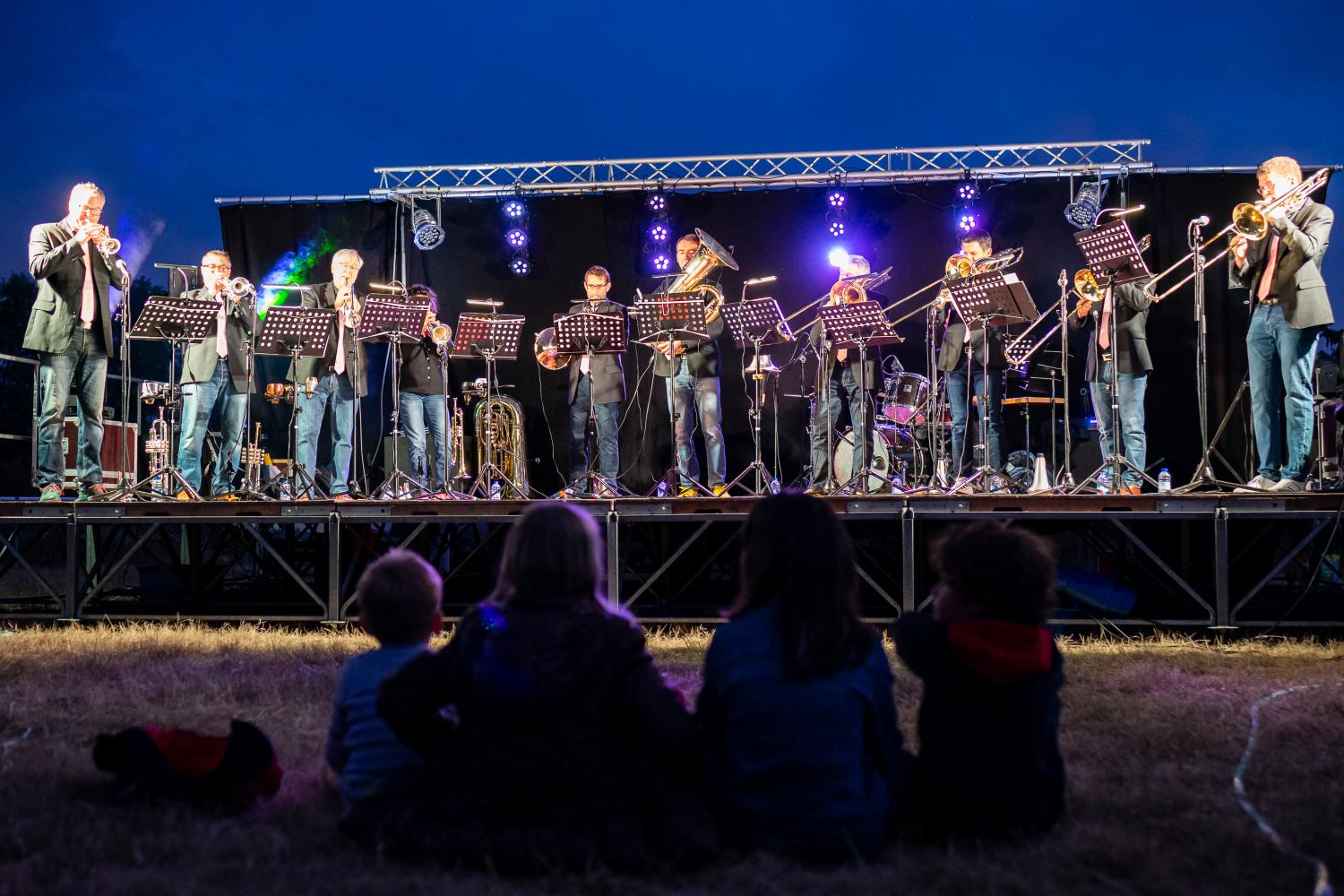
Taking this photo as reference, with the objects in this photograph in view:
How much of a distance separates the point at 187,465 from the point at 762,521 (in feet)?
23.4

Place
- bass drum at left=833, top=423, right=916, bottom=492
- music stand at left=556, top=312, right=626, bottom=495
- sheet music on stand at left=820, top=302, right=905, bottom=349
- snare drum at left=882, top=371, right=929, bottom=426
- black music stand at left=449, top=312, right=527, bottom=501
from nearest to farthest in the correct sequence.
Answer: sheet music on stand at left=820, top=302, right=905, bottom=349 < music stand at left=556, top=312, right=626, bottom=495 < black music stand at left=449, top=312, right=527, bottom=501 < snare drum at left=882, top=371, right=929, bottom=426 < bass drum at left=833, top=423, right=916, bottom=492

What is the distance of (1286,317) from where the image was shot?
22.5 ft

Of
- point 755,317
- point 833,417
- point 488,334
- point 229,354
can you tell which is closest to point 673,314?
point 755,317

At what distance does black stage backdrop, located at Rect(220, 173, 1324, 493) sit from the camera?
11.1 metres

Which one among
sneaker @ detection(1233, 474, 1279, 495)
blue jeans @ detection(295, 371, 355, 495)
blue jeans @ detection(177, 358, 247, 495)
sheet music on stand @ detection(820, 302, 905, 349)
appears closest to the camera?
sneaker @ detection(1233, 474, 1279, 495)

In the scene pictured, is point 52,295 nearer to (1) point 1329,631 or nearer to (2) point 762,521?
(2) point 762,521

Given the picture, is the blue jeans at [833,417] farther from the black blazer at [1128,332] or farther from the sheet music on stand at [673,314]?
the sheet music on stand at [673,314]

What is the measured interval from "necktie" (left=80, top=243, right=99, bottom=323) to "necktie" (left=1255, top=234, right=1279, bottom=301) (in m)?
7.97

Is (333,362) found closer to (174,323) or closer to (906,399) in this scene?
(174,323)

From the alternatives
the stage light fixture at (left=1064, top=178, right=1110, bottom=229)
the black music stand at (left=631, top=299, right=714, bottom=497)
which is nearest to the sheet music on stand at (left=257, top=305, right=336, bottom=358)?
the black music stand at (left=631, top=299, right=714, bottom=497)

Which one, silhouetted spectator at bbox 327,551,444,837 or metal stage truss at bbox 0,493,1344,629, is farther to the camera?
metal stage truss at bbox 0,493,1344,629

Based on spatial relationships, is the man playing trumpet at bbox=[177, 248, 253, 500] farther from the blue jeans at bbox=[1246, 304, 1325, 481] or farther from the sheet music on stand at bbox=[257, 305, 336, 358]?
the blue jeans at bbox=[1246, 304, 1325, 481]

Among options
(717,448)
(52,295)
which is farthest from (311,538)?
(717,448)

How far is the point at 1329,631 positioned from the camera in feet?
22.9
